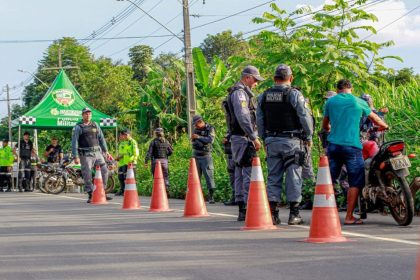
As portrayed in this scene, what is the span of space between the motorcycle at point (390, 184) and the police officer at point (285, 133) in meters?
0.88

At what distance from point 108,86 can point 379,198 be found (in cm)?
4371

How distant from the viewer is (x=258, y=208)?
10.4 metres

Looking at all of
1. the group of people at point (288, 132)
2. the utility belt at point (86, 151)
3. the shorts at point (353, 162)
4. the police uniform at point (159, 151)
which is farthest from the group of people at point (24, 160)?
the shorts at point (353, 162)

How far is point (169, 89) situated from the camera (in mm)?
33312

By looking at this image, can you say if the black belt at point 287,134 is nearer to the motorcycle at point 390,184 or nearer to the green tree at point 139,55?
the motorcycle at point 390,184

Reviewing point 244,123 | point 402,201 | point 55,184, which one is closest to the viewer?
point 402,201

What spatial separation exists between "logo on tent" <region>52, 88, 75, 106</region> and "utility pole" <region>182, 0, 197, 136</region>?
627 centimetres

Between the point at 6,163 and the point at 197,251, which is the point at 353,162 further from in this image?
the point at 6,163

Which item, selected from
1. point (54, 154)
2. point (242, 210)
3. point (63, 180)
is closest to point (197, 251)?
point (242, 210)

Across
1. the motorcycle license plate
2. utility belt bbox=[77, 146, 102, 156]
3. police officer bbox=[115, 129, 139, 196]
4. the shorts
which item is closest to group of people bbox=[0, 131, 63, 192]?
police officer bbox=[115, 129, 139, 196]

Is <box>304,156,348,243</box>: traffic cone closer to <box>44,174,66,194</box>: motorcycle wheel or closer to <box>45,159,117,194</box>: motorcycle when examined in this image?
<box>45,159,117,194</box>: motorcycle

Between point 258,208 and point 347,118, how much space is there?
164 cm

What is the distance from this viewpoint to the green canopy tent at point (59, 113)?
30.7 m

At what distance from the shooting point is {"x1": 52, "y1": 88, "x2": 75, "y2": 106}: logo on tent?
32.2 m
